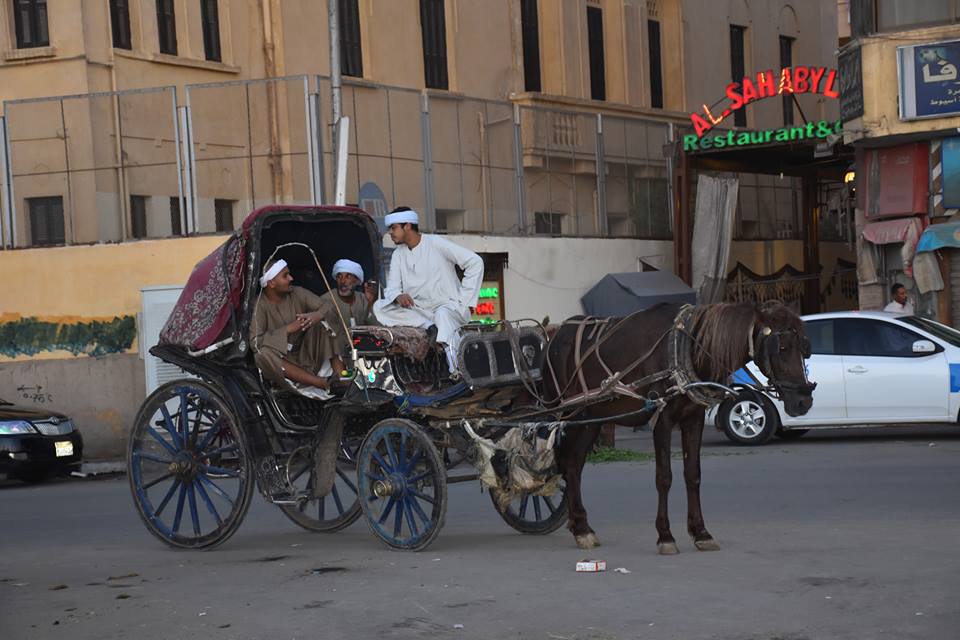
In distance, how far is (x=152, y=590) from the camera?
29.8ft

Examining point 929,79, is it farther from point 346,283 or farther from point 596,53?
point 346,283

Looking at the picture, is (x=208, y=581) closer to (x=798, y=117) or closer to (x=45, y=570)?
(x=45, y=570)

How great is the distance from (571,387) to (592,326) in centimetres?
43

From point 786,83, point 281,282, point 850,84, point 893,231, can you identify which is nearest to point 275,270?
point 281,282

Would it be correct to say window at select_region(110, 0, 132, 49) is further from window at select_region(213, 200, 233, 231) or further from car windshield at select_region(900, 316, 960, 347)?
car windshield at select_region(900, 316, 960, 347)

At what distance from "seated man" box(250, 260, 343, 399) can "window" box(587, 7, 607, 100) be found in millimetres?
21689

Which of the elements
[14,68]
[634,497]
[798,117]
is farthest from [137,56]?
[798,117]

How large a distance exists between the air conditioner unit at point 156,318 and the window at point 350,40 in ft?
22.7

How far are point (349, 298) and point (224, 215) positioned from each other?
42.3 ft

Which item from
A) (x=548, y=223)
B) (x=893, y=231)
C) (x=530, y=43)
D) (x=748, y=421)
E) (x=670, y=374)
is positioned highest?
(x=530, y=43)

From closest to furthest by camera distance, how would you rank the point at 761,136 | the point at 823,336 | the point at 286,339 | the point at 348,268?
the point at 286,339
the point at 348,268
the point at 823,336
the point at 761,136

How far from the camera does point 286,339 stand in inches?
417

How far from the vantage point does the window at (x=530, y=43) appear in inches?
1210

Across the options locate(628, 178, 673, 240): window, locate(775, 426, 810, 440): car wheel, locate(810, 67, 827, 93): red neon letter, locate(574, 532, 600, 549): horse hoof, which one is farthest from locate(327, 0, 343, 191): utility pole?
locate(574, 532, 600, 549): horse hoof
